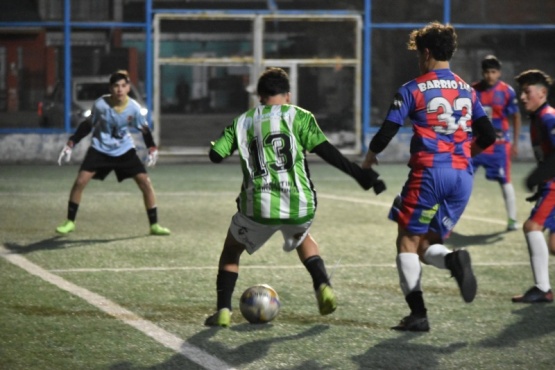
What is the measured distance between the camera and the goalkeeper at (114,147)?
39.9 ft

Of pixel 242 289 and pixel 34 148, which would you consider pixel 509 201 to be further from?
pixel 34 148

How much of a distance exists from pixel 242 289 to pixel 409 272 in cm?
198

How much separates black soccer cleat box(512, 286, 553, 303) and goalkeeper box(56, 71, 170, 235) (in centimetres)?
494

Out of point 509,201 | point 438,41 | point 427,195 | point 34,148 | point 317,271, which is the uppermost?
point 438,41

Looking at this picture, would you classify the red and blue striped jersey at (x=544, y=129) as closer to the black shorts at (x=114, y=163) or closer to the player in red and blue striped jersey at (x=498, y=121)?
the player in red and blue striped jersey at (x=498, y=121)

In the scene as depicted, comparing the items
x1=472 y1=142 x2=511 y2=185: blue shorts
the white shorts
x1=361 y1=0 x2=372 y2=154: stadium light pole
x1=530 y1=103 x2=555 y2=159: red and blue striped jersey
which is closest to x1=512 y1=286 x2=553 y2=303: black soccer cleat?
x1=530 y1=103 x2=555 y2=159: red and blue striped jersey

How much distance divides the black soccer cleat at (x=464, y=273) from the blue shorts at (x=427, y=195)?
261 millimetres

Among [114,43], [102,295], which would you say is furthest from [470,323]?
[114,43]

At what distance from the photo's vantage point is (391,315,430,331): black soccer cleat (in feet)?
23.2

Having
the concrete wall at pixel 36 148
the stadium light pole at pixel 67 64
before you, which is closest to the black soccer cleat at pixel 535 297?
the concrete wall at pixel 36 148

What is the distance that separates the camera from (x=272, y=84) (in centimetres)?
712

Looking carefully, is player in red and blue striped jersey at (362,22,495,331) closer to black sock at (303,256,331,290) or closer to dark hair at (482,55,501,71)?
black sock at (303,256,331,290)

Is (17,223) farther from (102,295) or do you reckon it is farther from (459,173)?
(459,173)

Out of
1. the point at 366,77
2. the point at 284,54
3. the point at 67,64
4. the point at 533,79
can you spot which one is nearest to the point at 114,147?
the point at 533,79
